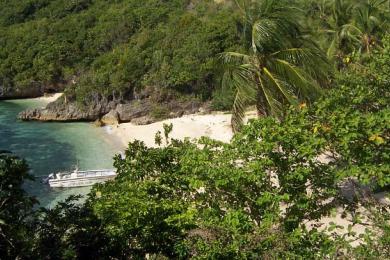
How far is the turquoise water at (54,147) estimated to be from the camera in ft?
69.0

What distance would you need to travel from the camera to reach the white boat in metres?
20.9

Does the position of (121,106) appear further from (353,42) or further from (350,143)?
(350,143)

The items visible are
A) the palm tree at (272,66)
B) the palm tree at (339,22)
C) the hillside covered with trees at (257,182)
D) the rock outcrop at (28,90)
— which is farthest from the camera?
the rock outcrop at (28,90)

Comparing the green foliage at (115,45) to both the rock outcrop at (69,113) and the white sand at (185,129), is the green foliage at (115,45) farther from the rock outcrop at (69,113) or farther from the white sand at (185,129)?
Answer: the white sand at (185,129)

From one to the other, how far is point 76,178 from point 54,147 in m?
8.28

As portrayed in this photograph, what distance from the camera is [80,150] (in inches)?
1084

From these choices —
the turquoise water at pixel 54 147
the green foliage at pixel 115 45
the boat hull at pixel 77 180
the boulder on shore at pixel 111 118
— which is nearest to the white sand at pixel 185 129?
the boulder on shore at pixel 111 118

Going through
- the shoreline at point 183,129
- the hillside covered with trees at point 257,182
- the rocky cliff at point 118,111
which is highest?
the hillside covered with trees at point 257,182

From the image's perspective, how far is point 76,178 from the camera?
21.1 metres

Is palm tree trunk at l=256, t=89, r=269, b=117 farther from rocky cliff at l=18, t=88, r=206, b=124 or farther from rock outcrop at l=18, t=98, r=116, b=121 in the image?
rock outcrop at l=18, t=98, r=116, b=121

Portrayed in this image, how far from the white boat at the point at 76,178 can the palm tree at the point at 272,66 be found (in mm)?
11154

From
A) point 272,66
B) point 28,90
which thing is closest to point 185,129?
point 272,66

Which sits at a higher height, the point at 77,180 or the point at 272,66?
the point at 272,66

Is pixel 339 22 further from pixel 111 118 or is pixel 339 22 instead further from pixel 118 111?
pixel 111 118
